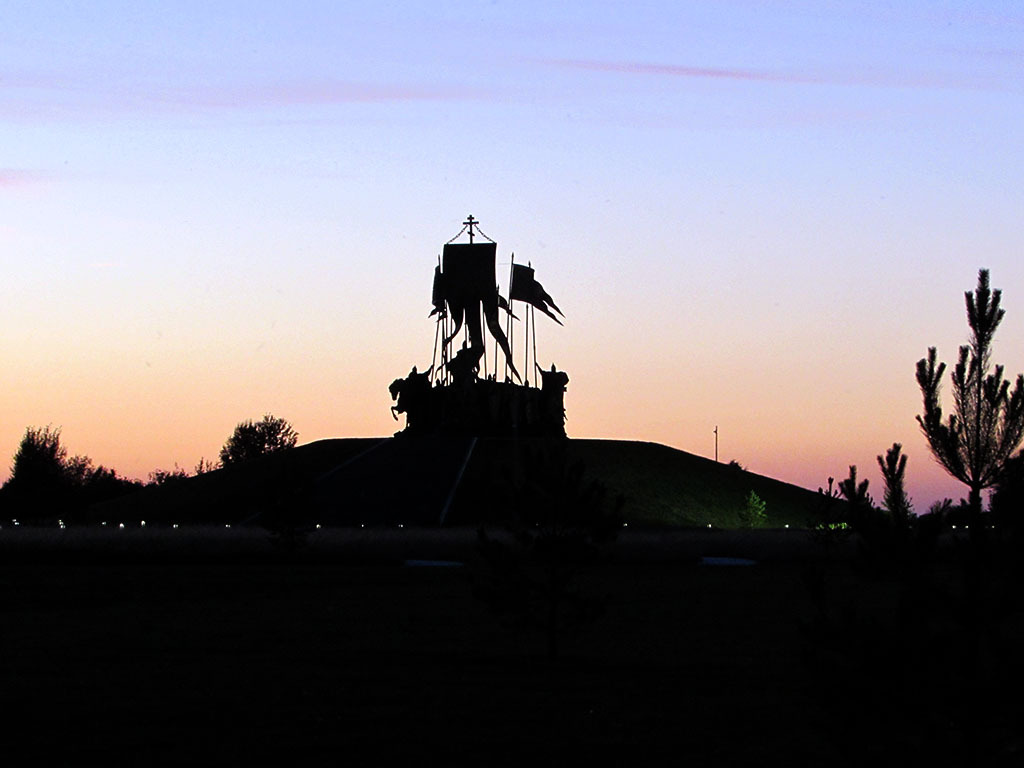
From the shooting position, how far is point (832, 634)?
10.1 meters

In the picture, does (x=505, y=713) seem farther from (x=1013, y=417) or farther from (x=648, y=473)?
(x=648, y=473)

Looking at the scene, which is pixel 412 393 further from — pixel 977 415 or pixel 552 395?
pixel 977 415

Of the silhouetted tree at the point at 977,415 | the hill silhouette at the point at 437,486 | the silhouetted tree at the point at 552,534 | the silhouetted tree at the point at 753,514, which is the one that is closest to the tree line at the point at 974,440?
the silhouetted tree at the point at 977,415

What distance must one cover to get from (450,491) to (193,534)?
57.6ft

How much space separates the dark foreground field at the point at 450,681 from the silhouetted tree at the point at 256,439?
97.6 meters

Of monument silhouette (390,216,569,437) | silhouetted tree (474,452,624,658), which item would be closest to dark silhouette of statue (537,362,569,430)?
monument silhouette (390,216,569,437)

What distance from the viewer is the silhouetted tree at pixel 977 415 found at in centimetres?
1052

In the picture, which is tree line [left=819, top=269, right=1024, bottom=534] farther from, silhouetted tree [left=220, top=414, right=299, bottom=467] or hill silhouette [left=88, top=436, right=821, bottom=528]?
silhouetted tree [left=220, top=414, right=299, bottom=467]

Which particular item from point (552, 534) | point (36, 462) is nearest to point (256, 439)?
point (36, 462)

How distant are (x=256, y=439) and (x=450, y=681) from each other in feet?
391

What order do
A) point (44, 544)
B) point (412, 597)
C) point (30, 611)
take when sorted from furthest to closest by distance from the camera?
1. point (44, 544)
2. point (412, 597)
3. point (30, 611)

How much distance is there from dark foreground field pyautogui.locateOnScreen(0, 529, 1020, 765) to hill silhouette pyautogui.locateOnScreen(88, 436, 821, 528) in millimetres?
30464

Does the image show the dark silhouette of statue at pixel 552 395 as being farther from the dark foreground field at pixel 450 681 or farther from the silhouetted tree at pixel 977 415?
the silhouetted tree at pixel 977 415

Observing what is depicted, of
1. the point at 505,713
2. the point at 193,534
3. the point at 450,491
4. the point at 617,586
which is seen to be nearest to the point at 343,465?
the point at 450,491
